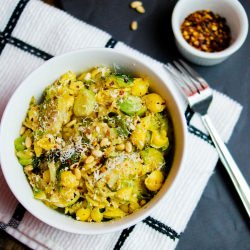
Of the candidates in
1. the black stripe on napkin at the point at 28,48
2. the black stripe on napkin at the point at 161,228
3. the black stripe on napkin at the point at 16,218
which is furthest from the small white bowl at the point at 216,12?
the black stripe on napkin at the point at 16,218

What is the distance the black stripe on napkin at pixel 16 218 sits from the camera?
4.59 feet

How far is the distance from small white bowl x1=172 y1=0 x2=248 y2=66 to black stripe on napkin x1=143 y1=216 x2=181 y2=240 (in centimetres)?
54

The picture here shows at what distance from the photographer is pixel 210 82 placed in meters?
1.58

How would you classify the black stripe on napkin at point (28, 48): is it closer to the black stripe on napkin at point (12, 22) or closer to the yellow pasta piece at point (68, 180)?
the black stripe on napkin at point (12, 22)

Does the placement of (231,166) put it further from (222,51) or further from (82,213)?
Result: (82,213)

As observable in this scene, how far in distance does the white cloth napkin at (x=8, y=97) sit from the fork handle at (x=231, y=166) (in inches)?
0.9

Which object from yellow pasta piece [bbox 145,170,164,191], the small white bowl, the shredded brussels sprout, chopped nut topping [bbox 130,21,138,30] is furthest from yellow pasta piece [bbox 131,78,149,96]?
chopped nut topping [bbox 130,21,138,30]

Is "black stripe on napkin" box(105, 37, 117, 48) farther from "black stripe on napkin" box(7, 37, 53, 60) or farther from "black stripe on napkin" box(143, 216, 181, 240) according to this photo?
"black stripe on napkin" box(143, 216, 181, 240)

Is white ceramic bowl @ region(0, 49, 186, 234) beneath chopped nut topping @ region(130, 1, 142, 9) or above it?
beneath

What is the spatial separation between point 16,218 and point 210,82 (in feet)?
2.52

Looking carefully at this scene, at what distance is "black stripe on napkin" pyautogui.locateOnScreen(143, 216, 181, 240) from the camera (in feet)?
4.60

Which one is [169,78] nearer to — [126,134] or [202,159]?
[202,159]

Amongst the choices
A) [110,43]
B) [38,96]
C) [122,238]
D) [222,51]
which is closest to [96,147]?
[38,96]

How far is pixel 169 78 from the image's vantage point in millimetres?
1482
